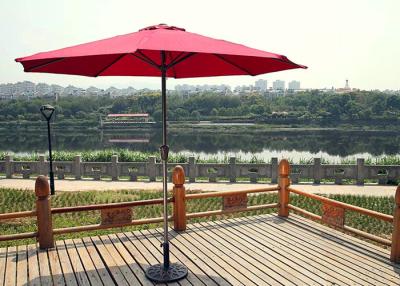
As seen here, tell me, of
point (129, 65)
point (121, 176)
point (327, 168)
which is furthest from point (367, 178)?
point (129, 65)

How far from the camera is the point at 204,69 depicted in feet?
17.6

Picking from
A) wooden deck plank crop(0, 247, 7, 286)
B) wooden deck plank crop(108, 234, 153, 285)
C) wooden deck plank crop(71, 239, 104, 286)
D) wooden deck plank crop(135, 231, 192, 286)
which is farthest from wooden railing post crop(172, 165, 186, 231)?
wooden deck plank crop(0, 247, 7, 286)

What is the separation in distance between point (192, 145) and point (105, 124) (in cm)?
3132

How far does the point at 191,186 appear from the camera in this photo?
606 inches

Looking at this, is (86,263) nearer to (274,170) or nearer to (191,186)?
(191,186)

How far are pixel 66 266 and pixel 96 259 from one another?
15.8 inches

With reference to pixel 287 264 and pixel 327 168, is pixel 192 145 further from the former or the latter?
pixel 287 264

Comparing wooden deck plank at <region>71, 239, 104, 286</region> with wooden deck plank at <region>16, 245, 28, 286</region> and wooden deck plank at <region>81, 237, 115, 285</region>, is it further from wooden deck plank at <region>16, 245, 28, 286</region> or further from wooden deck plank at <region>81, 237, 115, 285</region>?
wooden deck plank at <region>16, 245, 28, 286</region>

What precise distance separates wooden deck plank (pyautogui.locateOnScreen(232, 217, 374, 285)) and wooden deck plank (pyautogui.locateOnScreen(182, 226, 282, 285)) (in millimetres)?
732

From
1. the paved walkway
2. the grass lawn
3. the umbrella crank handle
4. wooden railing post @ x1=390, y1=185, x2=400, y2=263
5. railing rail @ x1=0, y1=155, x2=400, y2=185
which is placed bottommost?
the paved walkway

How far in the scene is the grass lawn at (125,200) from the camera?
852 centimetres

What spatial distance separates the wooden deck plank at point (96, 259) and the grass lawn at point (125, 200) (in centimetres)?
226

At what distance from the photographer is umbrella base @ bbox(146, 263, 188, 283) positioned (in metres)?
4.38

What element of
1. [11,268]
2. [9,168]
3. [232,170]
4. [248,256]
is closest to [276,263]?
[248,256]
